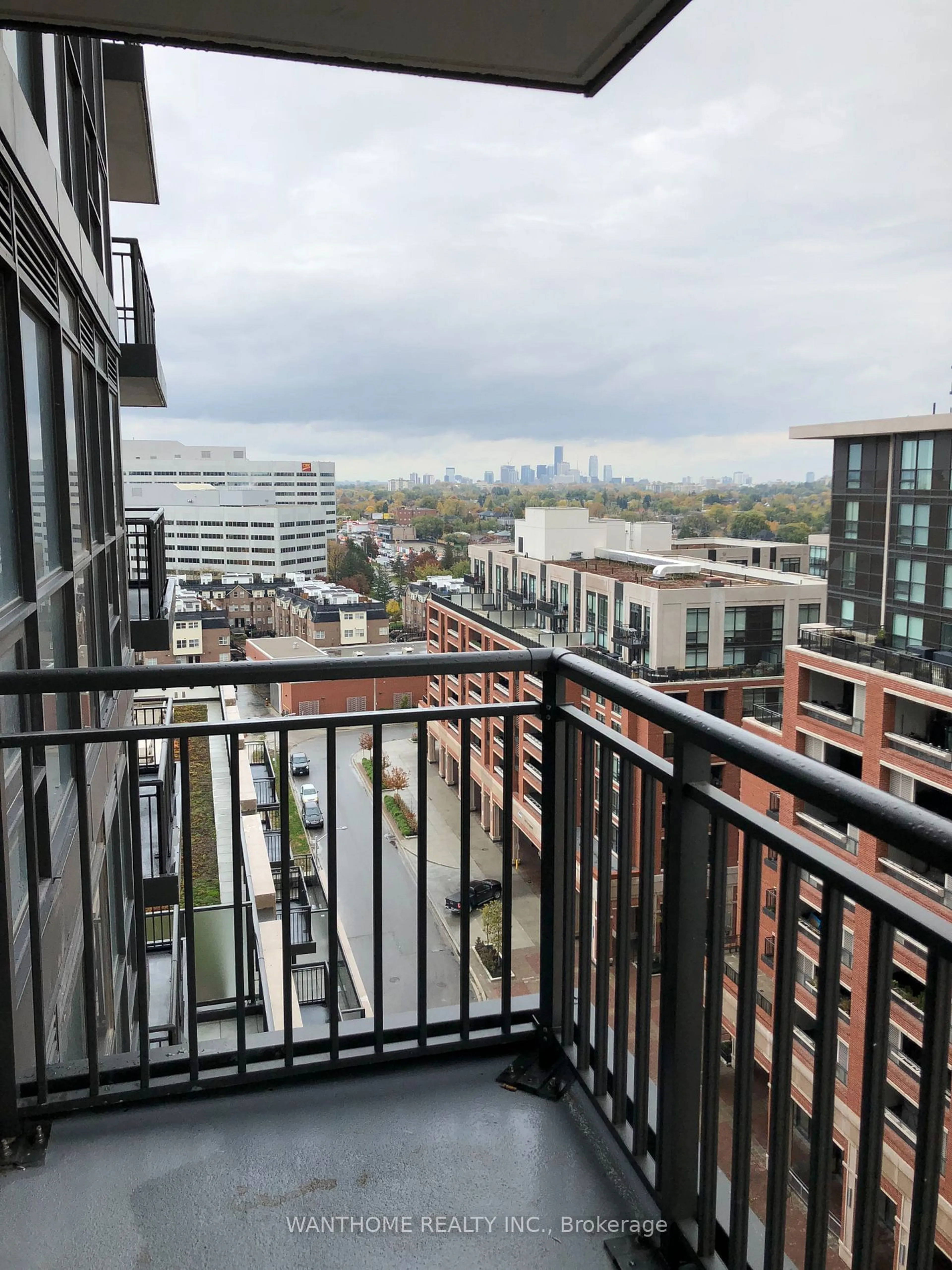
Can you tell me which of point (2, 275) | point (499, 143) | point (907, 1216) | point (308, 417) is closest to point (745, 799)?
point (907, 1216)

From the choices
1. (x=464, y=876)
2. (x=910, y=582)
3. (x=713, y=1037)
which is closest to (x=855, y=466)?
(x=910, y=582)

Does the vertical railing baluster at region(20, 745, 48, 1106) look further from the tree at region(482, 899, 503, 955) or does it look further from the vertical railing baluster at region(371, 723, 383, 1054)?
the tree at region(482, 899, 503, 955)

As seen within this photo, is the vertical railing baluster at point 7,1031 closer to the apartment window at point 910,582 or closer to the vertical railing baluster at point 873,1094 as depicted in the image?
the vertical railing baluster at point 873,1094

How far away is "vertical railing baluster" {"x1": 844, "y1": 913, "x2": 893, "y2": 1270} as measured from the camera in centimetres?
83

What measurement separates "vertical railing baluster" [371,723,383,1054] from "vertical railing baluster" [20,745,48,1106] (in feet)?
1.94

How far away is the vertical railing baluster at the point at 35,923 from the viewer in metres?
1.48

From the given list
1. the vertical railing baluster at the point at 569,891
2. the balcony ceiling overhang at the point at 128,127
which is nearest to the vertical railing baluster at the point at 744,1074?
the vertical railing baluster at the point at 569,891

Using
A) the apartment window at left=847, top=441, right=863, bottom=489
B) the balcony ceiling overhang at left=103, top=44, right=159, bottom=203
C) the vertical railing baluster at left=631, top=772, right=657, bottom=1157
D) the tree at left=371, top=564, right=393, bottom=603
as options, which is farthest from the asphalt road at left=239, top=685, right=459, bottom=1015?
the apartment window at left=847, top=441, right=863, bottom=489

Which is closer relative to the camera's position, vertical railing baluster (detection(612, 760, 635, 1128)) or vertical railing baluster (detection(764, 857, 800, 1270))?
vertical railing baluster (detection(764, 857, 800, 1270))

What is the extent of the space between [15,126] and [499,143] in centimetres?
3226

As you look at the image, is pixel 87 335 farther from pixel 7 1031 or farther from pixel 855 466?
pixel 855 466

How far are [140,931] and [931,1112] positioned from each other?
1159mm

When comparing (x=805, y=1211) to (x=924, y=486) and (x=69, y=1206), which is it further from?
(x=924, y=486)

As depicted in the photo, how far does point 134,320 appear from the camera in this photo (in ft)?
23.8
